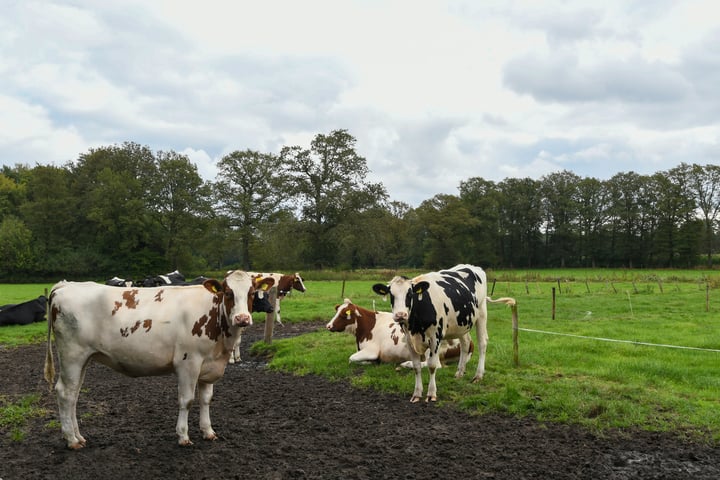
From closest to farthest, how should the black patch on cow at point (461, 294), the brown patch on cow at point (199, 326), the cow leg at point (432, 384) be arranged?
the brown patch on cow at point (199, 326) < the cow leg at point (432, 384) < the black patch on cow at point (461, 294)

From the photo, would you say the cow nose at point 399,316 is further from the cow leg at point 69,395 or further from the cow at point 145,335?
the cow leg at point 69,395

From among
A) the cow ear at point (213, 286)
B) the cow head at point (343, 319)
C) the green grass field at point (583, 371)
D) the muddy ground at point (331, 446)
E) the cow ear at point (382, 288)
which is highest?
the cow ear at point (213, 286)

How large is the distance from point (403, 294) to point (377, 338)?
292 cm

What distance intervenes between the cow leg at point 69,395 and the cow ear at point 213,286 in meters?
1.65

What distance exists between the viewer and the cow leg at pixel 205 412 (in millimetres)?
6418

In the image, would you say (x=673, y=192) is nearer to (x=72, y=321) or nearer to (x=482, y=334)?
(x=482, y=334)

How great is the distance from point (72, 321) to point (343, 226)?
4685 centimetres

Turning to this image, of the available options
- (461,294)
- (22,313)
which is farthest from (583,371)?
(22,313)

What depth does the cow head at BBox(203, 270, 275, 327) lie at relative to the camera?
6.17m

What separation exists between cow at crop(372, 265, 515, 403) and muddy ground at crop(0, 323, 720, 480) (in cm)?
82

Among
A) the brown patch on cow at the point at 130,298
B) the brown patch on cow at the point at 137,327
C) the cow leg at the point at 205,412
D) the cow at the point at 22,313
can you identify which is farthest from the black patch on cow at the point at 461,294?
the cow at the point at 22,313

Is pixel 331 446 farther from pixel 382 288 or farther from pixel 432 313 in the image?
pixel 382 288

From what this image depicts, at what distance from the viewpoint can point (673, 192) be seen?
7000cm

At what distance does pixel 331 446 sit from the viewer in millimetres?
6219
